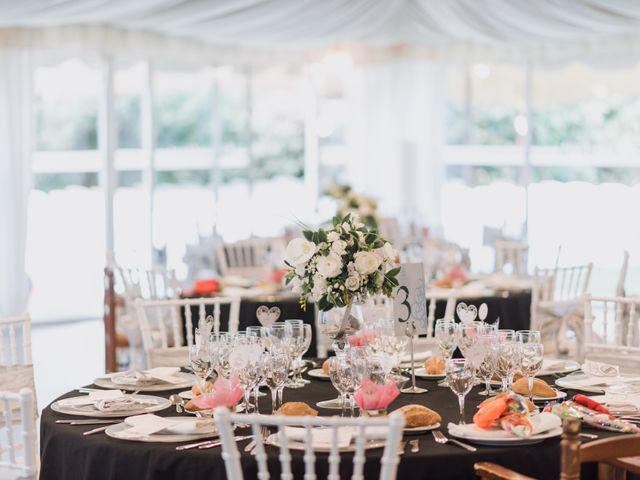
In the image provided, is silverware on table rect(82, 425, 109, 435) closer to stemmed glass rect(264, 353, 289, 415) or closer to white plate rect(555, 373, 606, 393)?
stemmed glass rect(264, 353, 289, 415)

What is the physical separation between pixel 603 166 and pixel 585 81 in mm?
908

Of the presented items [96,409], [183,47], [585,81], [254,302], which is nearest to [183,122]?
[183,47]

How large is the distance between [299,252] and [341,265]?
160 mm

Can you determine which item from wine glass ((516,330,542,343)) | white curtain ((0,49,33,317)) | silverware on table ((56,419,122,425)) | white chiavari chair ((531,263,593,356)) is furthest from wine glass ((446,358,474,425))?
white curtain ((0,49,33,317))

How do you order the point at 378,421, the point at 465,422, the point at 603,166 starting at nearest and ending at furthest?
the point at 378,421 → the point at 465,422 → the point at 603,166

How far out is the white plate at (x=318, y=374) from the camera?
421 cm

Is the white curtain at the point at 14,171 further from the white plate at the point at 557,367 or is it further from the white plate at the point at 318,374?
the white plate at the point at 557,367

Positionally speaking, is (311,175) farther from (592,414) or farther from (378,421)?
(378,421)

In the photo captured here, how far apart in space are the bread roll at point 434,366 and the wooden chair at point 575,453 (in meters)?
1.20

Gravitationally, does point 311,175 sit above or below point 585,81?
below

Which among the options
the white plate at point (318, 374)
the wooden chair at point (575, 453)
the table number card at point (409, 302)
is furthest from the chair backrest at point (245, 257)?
the wooden chair at point (575, 453)

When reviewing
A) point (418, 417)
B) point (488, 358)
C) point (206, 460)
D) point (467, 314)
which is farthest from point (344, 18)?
point (206, 460)

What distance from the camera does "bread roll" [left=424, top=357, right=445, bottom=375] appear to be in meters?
4.21

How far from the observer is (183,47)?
1069 centimetres
